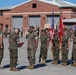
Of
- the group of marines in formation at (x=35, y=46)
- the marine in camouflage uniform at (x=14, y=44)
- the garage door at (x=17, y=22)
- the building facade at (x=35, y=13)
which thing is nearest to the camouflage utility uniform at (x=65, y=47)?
the group of marines in formation at (x=35, y=46)

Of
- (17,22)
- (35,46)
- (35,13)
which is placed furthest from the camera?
(17,22)

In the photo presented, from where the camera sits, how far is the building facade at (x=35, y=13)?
59.1 meters

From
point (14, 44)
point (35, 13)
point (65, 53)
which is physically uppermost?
point (35, 13)

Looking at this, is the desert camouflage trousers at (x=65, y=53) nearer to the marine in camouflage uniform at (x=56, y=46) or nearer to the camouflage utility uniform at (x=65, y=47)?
the camouflage utility uniform at (x=65, y=47)

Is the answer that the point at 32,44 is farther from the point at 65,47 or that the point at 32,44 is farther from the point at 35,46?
the point at 65,47

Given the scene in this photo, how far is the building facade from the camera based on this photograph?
59094 mm

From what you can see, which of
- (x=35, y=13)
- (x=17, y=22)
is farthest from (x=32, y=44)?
(x=17, y=22)

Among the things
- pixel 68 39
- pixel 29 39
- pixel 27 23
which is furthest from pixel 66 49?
pixel 27 23

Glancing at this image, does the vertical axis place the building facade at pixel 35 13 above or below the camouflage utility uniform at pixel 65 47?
above

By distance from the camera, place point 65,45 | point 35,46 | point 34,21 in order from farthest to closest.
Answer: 1. point 34,21
2. point 65,45
3. point 35,46

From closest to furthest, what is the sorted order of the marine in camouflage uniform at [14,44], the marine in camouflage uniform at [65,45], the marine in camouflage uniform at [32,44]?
the marine in camouflage uniform at [14,44] < the marine in camouflage uniform at [32,44] < the marine in camouflage uniform at [65,45]

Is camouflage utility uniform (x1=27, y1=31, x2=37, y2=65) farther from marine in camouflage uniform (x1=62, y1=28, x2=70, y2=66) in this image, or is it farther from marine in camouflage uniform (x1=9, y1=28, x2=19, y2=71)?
marine in camouflage uniform (x1=62, y1=28, x2=70, y2=66)

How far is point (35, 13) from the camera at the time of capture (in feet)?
208

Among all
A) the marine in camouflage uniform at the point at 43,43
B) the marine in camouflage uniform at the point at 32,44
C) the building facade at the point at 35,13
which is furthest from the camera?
the building facade at the point at 35,13
